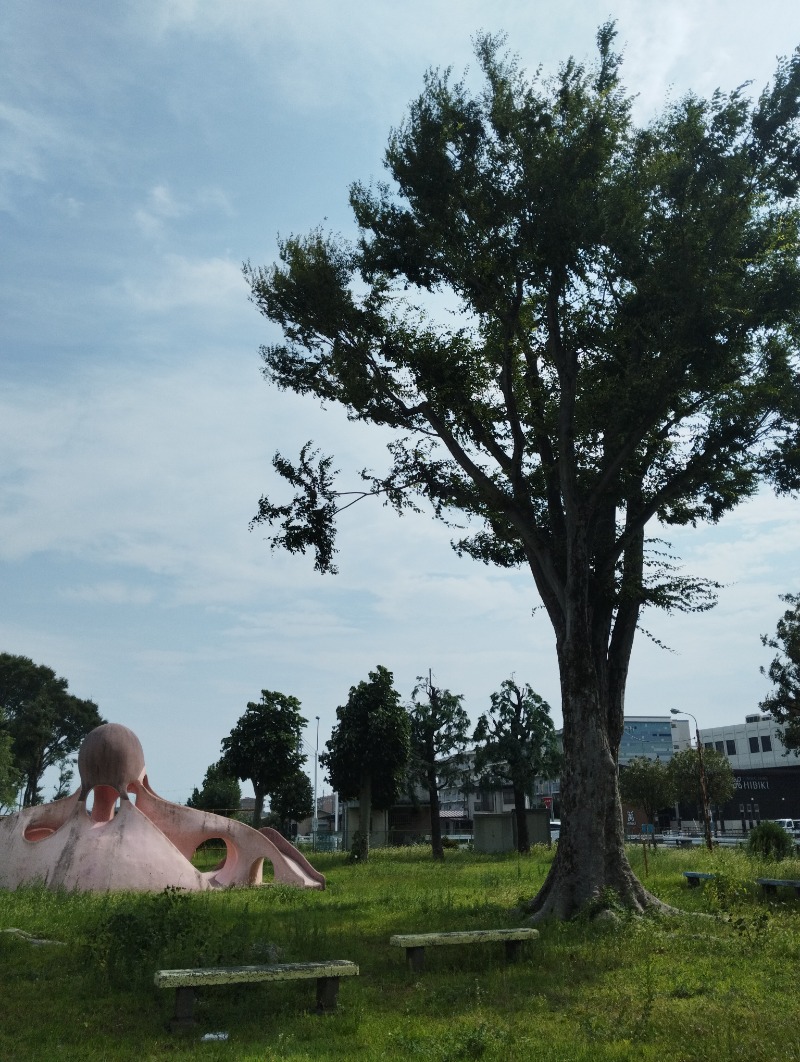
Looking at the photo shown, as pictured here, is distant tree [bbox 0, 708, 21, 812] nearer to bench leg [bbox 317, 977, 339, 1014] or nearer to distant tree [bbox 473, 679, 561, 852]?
distant tree [bbox 473, 679, 561, 852]

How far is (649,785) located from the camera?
181 feet

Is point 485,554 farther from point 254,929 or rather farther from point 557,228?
point 254,929

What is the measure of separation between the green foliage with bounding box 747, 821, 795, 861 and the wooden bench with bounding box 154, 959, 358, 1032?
1919 centimetres

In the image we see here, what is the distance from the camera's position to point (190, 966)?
998cm

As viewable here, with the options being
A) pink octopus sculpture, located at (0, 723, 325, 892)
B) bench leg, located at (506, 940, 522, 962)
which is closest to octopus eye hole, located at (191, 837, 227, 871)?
pink octopus sculpture, located at (0, 723, 325, 892)

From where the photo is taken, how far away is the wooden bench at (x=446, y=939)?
401 inches

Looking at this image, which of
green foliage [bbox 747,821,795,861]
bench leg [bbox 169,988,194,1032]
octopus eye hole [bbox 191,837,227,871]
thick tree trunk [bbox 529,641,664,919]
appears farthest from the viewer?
octopus eye hole [bbox 191,837,227,871]

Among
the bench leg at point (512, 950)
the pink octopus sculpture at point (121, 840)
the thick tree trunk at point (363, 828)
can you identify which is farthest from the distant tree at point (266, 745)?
the bench leg at point (512, 950)

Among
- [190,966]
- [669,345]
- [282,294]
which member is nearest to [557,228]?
[669,345]

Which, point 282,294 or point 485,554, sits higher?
point 282,294

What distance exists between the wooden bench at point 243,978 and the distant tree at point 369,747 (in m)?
31.5

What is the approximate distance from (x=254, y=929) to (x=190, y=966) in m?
3.67

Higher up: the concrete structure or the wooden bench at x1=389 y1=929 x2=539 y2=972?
the concrete structure

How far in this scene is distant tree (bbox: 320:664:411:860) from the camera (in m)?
40.2
